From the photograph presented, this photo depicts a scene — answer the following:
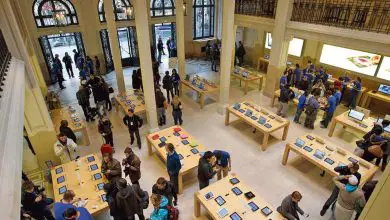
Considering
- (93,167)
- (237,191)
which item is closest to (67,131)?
(93,167)

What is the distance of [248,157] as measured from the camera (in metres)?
7.69

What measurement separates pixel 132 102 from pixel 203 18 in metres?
9.41

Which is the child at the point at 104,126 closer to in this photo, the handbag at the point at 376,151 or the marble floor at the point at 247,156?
the marble floor at the point at 247,156

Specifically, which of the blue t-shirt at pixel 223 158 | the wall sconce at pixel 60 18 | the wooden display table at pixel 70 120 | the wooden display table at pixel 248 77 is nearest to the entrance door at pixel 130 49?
the wall sconce at pixel 60 18

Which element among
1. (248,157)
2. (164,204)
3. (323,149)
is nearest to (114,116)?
(248,157)

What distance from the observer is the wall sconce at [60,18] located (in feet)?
38.6

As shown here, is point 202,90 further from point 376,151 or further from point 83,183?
point 376,151

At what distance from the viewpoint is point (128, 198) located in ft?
15.0

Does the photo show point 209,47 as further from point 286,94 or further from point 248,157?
point 248,157

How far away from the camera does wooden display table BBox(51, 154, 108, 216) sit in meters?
5.12

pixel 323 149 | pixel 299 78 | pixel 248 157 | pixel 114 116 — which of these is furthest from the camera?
pixel 299 78

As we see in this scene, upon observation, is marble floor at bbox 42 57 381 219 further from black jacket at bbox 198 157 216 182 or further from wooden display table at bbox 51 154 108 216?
wooden display table at bbox 51 154 108 216

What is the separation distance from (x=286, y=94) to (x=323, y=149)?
9.33 feet

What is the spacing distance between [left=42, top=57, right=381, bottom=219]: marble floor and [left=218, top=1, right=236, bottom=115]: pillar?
2.36 ft
